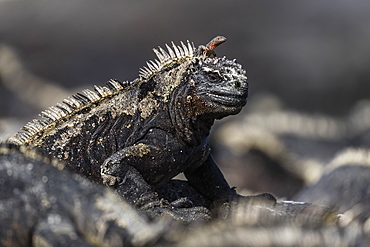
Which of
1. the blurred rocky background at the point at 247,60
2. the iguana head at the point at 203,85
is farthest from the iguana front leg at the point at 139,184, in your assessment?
the blurred rocky background at the point at 247,60

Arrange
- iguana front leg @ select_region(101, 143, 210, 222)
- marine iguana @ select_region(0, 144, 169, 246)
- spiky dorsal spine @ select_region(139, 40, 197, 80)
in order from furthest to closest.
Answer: spiky dorsal spine @ select_region(139, 40, 197, 80)
iguana front leg @ select_region(101, 143, 210, 222)
marine iguana @ select_region(0, 144, 169, 246)

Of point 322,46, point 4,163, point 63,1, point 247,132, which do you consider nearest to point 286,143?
point 247,132

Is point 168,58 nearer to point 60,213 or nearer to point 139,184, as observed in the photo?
point 139,184

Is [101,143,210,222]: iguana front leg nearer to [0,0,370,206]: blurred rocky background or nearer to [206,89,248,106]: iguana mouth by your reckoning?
[206,89,248,106]: iguana mouth

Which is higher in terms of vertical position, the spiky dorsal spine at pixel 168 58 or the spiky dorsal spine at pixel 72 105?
the spiky dorsal spine at pixel 168 58

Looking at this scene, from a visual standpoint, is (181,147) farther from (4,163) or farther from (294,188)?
(294,188)

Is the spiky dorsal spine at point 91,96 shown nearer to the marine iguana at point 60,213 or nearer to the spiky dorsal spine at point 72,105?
the spiky dorsal spine at point 72,105

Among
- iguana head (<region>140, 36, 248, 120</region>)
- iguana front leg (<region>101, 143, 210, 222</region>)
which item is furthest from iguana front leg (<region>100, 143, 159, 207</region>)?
iguana head (<region>140, 36, 248, 120</region>)
